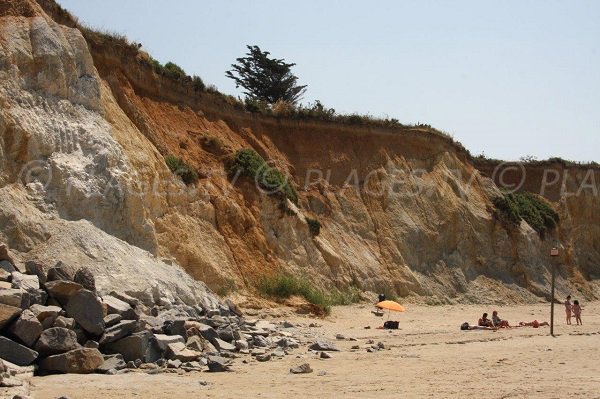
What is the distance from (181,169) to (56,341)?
1312cm

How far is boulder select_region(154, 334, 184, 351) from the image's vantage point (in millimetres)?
13586

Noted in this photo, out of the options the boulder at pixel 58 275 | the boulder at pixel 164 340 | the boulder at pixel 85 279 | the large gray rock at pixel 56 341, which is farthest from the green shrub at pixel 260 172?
the large gray rock at pixel 56 341

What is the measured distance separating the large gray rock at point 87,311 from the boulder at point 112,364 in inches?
21.6

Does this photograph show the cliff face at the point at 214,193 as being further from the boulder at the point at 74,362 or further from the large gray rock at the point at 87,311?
the boulder at the point at 74,362

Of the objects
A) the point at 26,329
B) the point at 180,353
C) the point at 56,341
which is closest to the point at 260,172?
the point at 180,353

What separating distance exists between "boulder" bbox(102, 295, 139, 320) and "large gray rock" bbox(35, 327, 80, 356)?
A: 1489 millimetres

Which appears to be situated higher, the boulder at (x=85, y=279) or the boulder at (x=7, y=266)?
the boulder at (x=7, y=266)

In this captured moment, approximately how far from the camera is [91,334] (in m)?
13.1

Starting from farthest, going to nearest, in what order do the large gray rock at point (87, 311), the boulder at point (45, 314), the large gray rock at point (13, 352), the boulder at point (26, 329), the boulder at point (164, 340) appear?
1. the boulder at point (164, 340)
2. the large gray rock at point (87, 311)
3. the boulder at point (45, 314)
4. the boulder at point (26, 329)
5. the large gray rock at point (13, 352)

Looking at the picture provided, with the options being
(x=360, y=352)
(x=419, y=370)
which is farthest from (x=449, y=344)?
(x=419, y=370)

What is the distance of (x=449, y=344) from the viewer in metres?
18.5

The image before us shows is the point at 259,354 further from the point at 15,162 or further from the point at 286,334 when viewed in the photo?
the point at 15,162

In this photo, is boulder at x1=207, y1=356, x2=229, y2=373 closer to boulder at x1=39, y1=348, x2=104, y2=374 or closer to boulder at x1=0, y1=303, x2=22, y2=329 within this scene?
boulder at x1=39, y1=348, x2=104, y2=374

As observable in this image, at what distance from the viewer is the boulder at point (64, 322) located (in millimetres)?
12531
